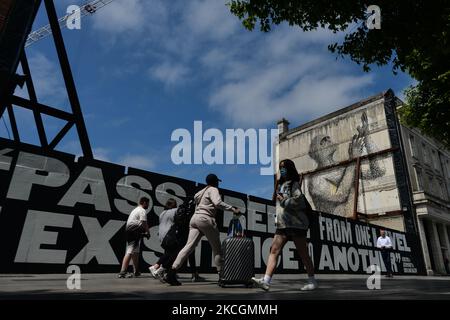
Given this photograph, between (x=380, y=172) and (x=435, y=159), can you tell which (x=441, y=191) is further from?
(x=380, y=172)

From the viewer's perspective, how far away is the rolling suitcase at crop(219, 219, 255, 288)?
4.74m

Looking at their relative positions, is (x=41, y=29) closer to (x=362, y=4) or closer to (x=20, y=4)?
(x=20, y=4)

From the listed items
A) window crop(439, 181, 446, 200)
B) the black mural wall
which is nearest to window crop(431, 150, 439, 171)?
window crop(439, 181, 446, 200)

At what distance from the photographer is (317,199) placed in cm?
2931

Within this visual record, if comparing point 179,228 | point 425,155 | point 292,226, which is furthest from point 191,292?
point 425,155

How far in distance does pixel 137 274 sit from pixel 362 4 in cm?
741

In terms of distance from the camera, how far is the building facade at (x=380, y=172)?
24500 millimetres

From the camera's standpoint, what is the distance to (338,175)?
28406mm

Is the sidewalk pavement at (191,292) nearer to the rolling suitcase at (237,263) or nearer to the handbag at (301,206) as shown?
the rolling suitcase at (237,263)

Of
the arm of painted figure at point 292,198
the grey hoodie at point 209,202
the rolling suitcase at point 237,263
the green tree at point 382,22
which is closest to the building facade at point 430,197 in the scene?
the green tree at point 382,22

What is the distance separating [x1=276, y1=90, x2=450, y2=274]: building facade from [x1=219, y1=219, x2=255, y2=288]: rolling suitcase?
858 inches

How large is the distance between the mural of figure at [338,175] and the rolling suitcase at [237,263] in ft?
78.4

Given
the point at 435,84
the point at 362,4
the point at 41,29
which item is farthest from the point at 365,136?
the point at 41,29

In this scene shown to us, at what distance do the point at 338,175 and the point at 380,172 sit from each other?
3519 mm
